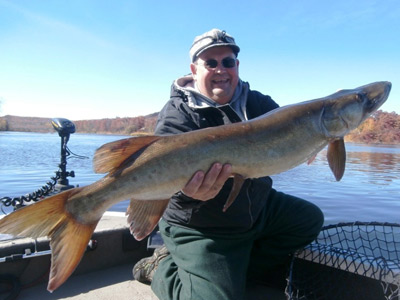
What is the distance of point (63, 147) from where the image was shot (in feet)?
15.1

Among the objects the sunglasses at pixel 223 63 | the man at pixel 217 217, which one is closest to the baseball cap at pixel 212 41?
the man at pixel 217 217

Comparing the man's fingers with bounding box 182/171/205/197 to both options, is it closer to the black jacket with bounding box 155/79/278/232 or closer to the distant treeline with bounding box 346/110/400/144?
the black jacket with bounding box 155/79/278/232

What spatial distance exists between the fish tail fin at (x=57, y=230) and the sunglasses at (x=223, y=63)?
1.85 metres

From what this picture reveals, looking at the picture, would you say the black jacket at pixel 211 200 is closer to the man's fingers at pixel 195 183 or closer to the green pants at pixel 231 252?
the green pants at pixel 231 252

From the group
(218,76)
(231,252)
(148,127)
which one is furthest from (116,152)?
(148,127)

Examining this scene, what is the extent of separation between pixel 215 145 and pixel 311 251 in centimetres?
166

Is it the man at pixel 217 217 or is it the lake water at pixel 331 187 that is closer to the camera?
the man at pixel 217 217

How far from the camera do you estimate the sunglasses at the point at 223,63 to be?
11.1 feet

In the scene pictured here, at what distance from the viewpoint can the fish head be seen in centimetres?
260

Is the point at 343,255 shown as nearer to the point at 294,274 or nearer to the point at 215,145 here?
the point at 294,274

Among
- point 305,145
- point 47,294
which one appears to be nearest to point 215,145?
point 305,145

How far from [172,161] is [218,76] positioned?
1405 millimetres

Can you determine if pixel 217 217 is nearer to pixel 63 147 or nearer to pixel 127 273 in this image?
pixel 127 273

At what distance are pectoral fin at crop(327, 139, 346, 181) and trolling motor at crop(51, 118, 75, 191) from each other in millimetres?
3496
